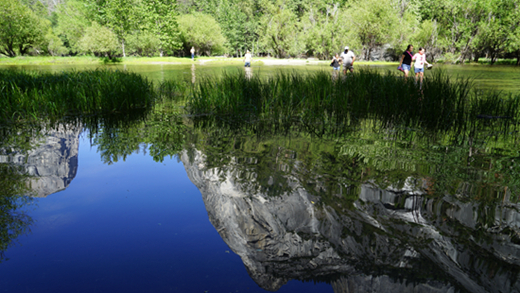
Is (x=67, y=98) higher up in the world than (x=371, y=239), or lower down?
higher up

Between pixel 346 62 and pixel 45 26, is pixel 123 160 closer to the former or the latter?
pixel 346 62

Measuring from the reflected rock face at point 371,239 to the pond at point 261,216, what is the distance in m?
0.02

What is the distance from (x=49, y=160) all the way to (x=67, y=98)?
4264 mm

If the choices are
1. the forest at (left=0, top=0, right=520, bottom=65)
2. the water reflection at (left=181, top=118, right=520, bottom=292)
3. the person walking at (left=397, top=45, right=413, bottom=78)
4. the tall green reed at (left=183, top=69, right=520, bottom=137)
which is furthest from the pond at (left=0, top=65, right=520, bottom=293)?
the forest at (left=0, top=0, right=520, bottom=65)

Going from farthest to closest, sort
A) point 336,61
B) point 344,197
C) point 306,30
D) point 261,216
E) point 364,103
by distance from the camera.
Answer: point 306,30, point 336,61, point 364,103, point 344,197, point 261,216

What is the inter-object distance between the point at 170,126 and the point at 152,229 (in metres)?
4.83

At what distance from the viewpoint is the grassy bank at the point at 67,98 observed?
27.1ft

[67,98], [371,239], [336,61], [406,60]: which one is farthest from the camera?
[336,61]

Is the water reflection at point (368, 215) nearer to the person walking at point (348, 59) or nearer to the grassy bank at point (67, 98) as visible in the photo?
the grassy bank at point (67, 98)

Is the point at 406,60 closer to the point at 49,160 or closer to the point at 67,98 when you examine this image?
the point at 67,98

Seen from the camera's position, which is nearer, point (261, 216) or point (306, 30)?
point (261, 216)

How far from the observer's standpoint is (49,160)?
551 cm

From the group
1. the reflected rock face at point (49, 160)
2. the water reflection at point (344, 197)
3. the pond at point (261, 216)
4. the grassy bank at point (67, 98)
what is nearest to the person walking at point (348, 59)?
the grassy bank at point (67, 98)

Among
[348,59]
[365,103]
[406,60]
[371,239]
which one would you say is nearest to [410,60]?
[406,60]
